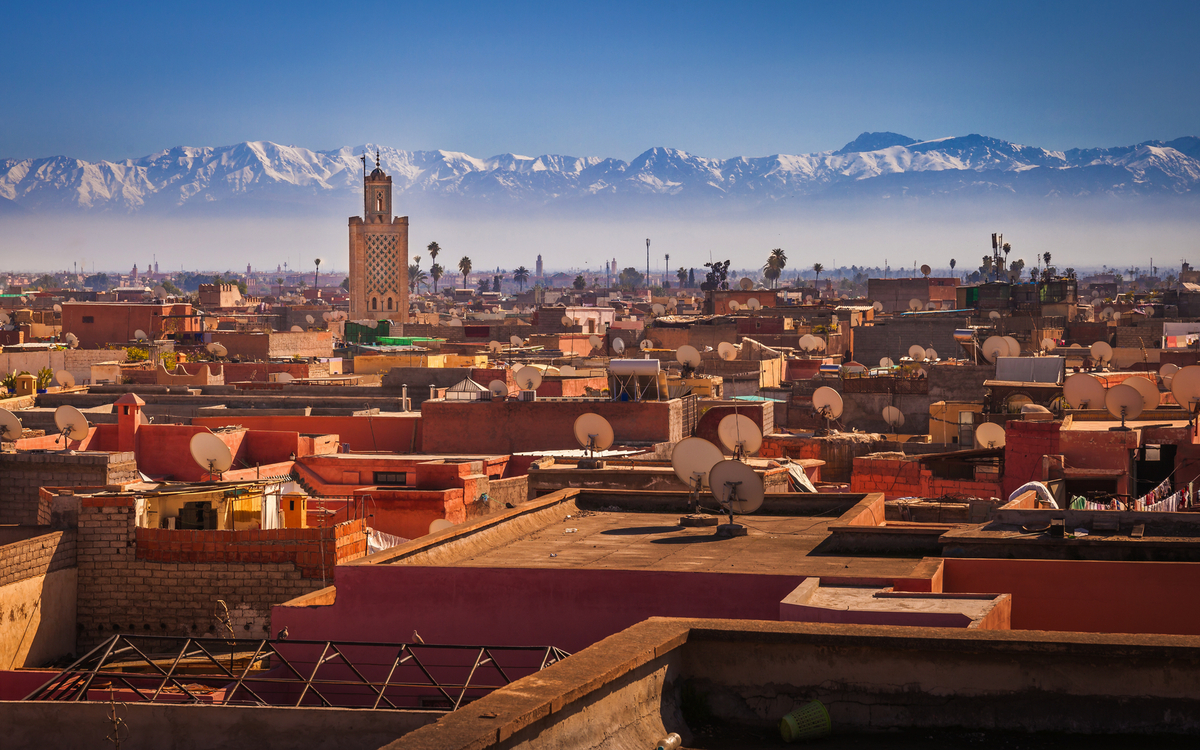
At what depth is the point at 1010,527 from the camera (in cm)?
1026

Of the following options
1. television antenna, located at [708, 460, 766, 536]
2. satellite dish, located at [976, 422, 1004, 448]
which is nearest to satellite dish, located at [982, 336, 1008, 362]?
satellite dish, located at [976, 422, 1004, 448]

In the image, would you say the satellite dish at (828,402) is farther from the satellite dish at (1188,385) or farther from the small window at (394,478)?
the small window at (394,478)

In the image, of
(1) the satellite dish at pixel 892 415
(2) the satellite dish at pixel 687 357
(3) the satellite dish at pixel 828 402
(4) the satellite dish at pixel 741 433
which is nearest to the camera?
(4) the satellite dish at pixel 741 433

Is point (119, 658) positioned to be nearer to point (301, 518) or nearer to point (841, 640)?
point (301, 518)

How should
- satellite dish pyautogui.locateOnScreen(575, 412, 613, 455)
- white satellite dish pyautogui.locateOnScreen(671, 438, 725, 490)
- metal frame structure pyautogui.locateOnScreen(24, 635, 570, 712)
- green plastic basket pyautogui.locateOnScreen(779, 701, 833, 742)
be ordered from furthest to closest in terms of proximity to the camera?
satellite dish pyautogui.locateOnScreen(575, 412, 613, 455) < white satellite dish pyautogui.locateOnScreen(671, 438, 725, 490) < metal frame structure pyautogui.locateOnScreen(24, 635, 570, 712) < green plastic basket pyautogui.locateOnScreen(779, 701, 833, 742)

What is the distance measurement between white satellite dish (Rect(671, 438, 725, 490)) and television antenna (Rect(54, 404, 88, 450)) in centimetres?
1270

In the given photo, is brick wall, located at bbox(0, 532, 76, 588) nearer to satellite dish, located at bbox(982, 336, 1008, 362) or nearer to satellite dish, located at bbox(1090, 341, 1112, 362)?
satellite dish, located at bbox(982, 336, 1008, 362)

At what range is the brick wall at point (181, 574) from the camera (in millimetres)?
13320

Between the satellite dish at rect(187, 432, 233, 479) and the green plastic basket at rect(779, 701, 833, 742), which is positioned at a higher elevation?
the green plastic basket at rect(779, 701, 833, 742)

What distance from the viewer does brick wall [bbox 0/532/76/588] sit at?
12875 mm

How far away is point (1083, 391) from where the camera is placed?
20016 millimetres

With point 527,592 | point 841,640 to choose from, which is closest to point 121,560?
point 527,592

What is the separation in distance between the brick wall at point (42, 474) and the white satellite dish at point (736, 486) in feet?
35.9

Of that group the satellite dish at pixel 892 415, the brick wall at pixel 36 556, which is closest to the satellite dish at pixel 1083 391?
the satellite dish at pixel 892 415
